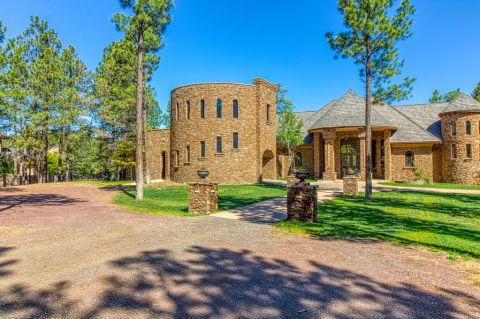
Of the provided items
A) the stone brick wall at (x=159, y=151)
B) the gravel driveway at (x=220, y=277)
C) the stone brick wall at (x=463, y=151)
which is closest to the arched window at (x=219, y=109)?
the stone brick wall at (x=159, y=151)

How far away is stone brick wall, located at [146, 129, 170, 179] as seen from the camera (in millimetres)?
31391

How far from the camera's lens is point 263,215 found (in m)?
10.6

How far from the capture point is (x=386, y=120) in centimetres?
2831

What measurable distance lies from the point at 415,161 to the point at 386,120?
4.73 meters

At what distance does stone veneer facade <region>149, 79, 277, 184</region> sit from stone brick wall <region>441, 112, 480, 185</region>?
56.1ft

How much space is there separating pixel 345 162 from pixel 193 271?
3064 centimetres

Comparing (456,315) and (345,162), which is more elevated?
(345,162)

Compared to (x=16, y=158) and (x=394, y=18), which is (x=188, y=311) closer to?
(x=394, y=18)

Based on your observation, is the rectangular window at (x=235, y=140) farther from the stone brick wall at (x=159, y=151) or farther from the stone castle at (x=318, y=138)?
the stone brick wall at (x=159, y=151)

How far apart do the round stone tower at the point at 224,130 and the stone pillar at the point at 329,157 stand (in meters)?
6.20

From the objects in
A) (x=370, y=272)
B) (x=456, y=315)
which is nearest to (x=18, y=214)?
(x=370, y=272)

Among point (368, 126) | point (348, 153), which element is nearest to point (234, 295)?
point (368, 126)

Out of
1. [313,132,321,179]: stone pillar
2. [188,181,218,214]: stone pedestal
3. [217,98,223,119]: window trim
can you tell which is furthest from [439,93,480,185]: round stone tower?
[188,181,218,214]: stone pedestal

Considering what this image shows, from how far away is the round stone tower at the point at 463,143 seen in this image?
26250 millimetres
